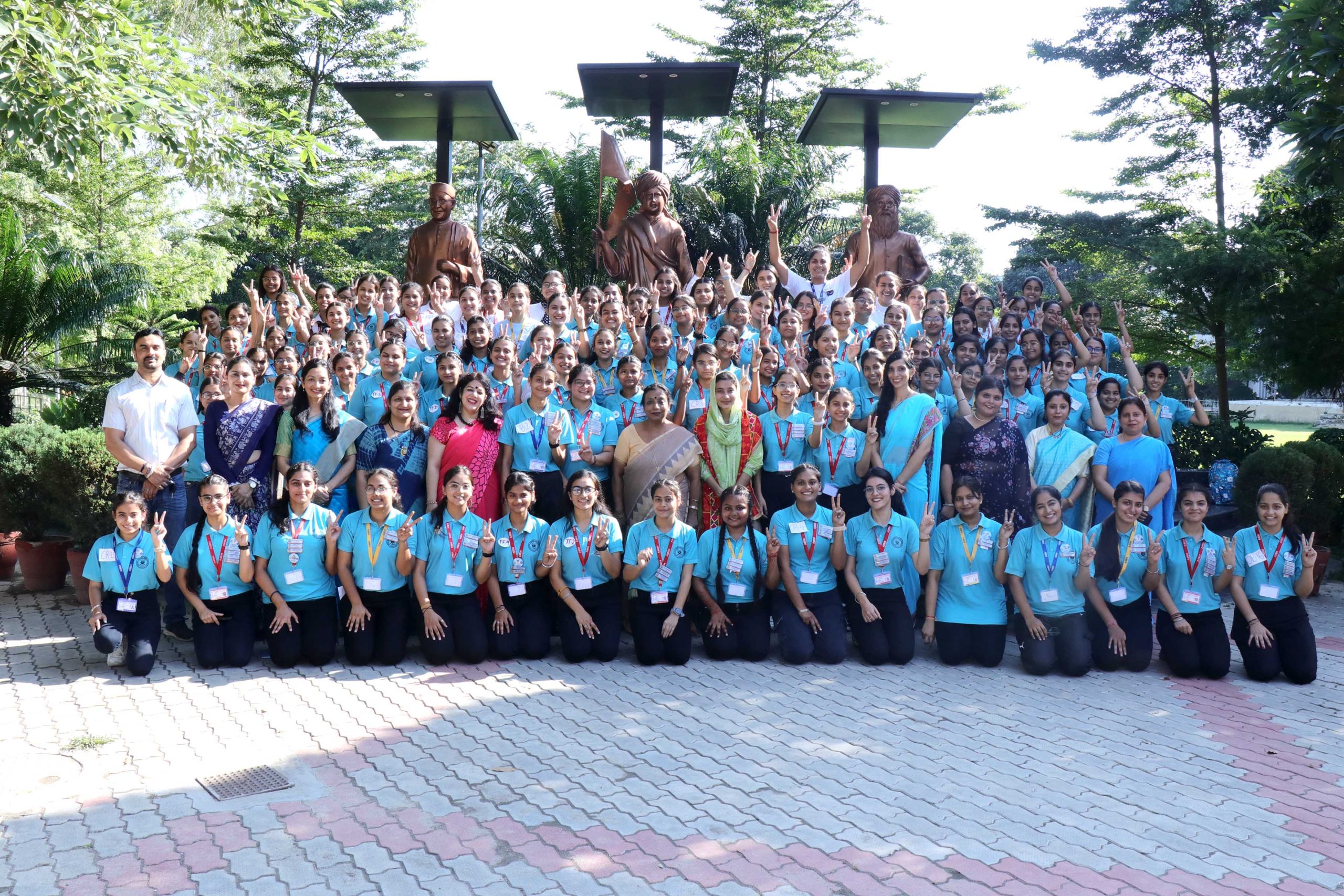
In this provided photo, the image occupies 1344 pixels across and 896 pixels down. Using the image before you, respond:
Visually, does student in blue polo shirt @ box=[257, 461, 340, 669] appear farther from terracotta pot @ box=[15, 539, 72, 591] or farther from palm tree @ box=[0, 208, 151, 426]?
palm tree @ box=[0, 208, 151, 426]

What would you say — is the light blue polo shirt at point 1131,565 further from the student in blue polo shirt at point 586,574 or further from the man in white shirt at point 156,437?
the man in white shirt at point 156,437

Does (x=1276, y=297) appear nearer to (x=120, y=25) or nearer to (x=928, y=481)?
(x=928, y=481)

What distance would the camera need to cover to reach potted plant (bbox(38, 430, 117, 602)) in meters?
7.28

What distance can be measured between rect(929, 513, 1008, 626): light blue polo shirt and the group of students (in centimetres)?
1

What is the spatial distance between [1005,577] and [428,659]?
10.8 ft

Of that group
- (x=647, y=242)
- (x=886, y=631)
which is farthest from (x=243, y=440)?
(x=647, y=242)

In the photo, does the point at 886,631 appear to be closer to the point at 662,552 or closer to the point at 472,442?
the point at 662,552

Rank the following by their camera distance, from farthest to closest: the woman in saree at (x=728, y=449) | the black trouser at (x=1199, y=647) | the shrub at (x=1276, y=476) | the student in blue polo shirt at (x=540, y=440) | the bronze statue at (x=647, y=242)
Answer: the bronze statue at (x=647, y=242) < the shrub at (x=1276, y=476) < the woman in saree at (x=728, y=449) < the student in blue polo shirt at (x=540, y=440) < the black trouser at (x=1199, y=647)

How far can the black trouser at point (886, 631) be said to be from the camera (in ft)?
18.7

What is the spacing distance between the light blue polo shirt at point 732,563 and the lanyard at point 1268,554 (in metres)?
2.74

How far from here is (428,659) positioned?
5.49 m

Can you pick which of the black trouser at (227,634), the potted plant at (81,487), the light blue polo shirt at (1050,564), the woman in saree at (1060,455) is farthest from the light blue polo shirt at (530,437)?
the potted plant at (81,487)

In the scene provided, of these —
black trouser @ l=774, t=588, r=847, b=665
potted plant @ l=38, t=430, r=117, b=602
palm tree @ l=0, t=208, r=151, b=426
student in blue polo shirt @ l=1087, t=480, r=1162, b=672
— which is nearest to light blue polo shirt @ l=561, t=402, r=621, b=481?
black trouser @ l=774, t=588, r=847, b=665

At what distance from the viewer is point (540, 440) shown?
6.03m
